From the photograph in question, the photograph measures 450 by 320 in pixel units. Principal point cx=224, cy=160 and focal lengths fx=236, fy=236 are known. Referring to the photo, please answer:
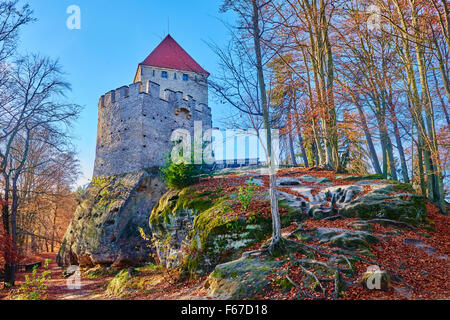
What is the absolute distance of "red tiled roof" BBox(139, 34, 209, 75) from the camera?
2189 centimetres

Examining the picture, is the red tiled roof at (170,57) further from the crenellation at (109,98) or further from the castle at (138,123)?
the crenellation at (109,98)

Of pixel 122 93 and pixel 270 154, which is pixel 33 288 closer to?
pixel 270 154

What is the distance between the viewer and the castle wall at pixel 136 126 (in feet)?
51.2

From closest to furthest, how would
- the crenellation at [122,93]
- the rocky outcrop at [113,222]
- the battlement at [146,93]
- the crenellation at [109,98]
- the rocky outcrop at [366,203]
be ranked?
the rocky outcrop at [366,203], the rocky outcrop at [113,222], the battlement at [146,93], the crenellation at [122,93], the crenellation at [109,98]

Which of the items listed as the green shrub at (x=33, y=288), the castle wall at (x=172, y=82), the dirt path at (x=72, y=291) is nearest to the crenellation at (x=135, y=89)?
the castle wall at (x=172, y=82)

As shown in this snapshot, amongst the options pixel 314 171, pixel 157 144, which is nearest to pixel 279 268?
pixel 314 171

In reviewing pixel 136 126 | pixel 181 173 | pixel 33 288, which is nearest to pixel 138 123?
pixel 136 126

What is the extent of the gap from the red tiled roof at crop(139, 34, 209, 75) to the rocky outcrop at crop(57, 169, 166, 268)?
11308 millimetres

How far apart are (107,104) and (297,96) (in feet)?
45.0

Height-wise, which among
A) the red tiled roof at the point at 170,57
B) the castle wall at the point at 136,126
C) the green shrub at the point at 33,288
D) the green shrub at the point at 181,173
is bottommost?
the green shrub at the point at 33,288

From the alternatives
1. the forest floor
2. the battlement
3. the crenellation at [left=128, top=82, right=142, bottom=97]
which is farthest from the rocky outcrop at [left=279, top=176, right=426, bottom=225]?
the crenellation at [left=128, top=82, right=142, bottom=97]

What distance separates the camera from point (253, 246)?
554 cm

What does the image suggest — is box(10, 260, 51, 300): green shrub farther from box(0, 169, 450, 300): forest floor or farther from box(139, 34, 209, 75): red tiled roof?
box(139, 34, 209, 75): red tiled roof
